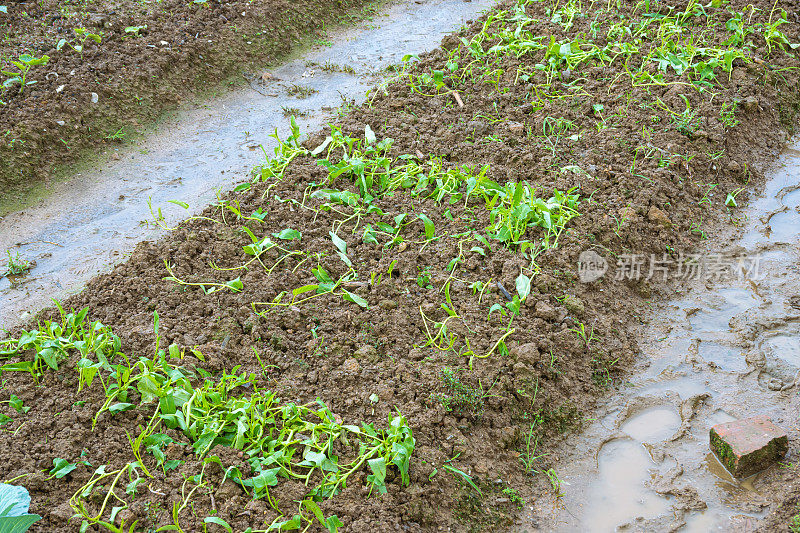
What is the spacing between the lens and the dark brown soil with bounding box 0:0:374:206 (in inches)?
190

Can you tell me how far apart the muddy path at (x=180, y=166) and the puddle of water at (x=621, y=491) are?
3.12 metres

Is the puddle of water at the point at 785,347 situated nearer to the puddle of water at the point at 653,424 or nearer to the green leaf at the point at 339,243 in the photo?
the puddle of water at the point at 653,424

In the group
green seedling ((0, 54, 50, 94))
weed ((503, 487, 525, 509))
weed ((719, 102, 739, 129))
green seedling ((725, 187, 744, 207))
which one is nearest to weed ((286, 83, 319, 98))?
green seedling ((0, 54, 50, 94))

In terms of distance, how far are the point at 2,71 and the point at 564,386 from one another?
16.4 feet

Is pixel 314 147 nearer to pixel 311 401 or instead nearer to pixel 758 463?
pixel 311 401

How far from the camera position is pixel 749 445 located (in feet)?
8.99

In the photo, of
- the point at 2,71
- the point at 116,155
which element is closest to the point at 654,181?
the point at 116,155

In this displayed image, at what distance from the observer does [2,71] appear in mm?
5098

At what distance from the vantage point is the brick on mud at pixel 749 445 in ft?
8.98

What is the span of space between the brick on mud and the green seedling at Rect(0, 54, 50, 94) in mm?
5428

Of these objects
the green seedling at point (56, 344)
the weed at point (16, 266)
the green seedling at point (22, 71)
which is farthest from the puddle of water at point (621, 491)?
the green seedling at point (22, 71)

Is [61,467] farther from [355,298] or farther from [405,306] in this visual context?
[405,306]

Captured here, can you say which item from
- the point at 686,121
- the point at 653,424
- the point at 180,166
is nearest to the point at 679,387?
the point at 653,424

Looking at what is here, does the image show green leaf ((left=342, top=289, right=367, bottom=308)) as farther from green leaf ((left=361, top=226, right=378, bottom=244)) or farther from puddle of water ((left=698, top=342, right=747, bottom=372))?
puddle of water ((left=698, top=342, right=747, bottom=372))
